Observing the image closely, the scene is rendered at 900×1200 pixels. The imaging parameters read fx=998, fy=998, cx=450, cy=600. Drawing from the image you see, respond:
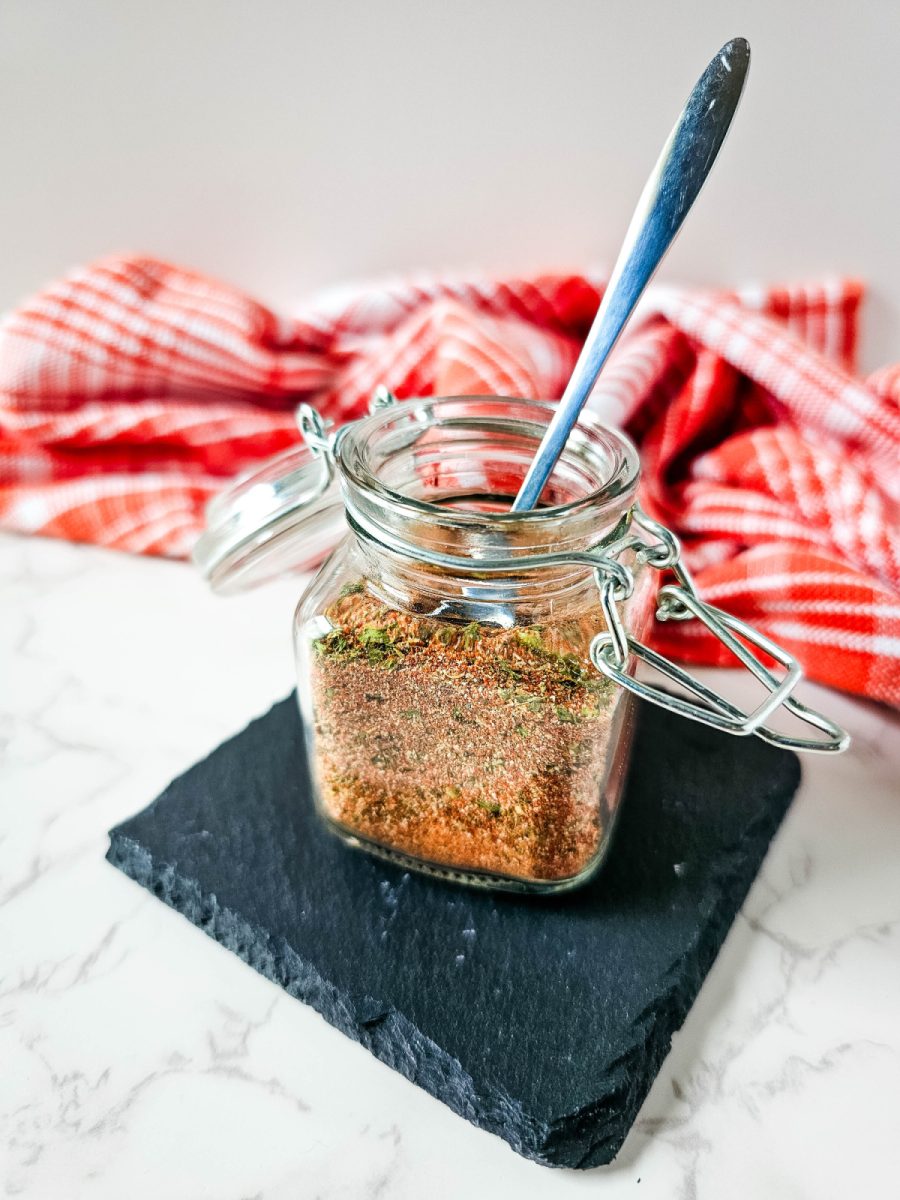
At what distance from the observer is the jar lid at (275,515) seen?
514mm

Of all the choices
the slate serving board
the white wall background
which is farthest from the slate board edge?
the white wall background

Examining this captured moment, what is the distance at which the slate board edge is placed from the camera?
0.41 m

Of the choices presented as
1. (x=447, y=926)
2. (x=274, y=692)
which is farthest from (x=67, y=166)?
(x=447, y=926)

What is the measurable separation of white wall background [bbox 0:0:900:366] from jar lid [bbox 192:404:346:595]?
49 centimetres

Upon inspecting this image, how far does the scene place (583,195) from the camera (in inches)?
35.8

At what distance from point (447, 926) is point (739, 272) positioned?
697 millimetres

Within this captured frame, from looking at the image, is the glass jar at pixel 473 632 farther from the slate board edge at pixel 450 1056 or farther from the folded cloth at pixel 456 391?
the folded cloth at pixel 456 391

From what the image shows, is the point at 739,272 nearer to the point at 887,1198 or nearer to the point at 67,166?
the point at 67,166

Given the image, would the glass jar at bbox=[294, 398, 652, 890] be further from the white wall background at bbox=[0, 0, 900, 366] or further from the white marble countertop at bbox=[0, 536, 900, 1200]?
the white wall background at bbox=[0, 0, 900, 366]

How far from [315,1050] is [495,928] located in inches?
4.0


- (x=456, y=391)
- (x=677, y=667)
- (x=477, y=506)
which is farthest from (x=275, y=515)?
(x=456, y=391)

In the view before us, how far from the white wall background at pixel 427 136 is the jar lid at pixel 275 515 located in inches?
19.5

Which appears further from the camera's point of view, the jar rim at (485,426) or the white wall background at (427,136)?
the white wall background at (427,136)

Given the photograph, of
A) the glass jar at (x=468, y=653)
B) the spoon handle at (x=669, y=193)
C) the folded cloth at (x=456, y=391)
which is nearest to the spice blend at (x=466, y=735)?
the glass jar at (x=468, y=653)
